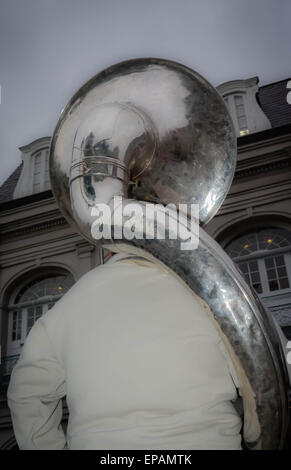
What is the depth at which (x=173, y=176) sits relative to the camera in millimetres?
1112

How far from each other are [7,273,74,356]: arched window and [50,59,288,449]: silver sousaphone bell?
347 inches

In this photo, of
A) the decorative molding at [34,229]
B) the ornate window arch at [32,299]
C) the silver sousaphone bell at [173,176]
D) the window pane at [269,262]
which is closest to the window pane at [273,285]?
the window pane at [269,262]

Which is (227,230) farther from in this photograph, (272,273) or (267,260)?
(272,273)

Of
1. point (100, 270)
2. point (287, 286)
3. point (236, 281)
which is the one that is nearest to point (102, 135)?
point (100, 270)

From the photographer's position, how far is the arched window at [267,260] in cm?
840

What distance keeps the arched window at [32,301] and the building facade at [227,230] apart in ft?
0.07

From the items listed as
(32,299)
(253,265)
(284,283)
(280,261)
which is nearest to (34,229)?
(32,299)

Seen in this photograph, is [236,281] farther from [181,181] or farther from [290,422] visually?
[181,181]

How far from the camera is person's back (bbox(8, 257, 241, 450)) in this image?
0.78 meters

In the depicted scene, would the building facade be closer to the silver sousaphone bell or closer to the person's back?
the silver sousaphone bell

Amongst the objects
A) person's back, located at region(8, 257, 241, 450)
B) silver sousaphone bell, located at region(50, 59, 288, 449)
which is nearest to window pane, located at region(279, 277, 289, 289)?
silver sousaphone bell, located at region(50, 59, 288, 449)
